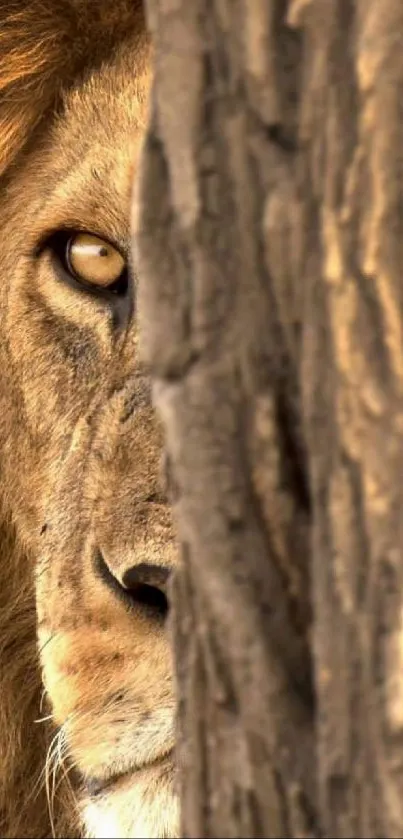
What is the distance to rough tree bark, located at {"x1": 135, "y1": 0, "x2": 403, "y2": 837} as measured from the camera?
2.42 feet

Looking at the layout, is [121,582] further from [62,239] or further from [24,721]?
[24,721]

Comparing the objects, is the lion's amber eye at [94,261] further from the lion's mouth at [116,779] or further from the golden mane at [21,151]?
the lion's mouth at [116,779]

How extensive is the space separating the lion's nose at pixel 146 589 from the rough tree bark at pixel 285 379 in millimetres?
743

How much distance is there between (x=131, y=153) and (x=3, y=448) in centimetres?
53

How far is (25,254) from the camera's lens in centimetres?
221

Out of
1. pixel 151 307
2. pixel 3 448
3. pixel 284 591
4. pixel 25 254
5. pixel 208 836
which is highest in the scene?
pixel 25 254

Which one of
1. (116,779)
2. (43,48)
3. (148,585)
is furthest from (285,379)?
(43,48)

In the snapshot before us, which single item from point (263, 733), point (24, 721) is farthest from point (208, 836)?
point (24, 721)

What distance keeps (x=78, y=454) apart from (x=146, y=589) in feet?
1.19

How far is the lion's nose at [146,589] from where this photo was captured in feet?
5.30

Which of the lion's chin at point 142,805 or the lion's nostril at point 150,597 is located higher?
the lion's nostril at point 150,597

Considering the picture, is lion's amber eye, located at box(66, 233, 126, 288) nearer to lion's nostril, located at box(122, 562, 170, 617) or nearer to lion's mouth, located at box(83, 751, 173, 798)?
lion's nostril, located at box(122, 562, 170, 617)

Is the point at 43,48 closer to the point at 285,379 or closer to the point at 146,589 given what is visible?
→ the point at 146,589

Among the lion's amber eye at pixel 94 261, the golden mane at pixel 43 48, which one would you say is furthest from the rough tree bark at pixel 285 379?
the golden mane at pixel 43 48
